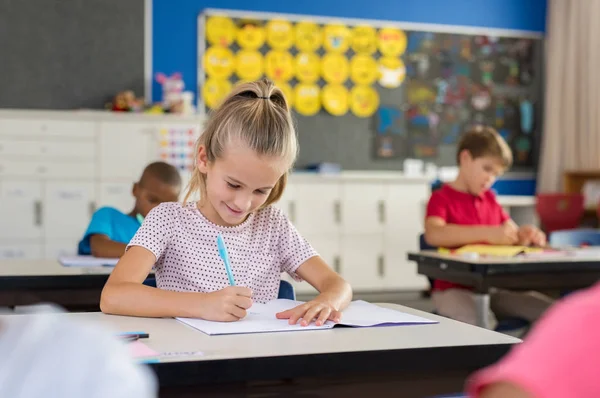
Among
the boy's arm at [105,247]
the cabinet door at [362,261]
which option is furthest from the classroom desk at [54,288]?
the cabinet door at [362,261]

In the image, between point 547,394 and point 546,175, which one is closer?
point 547,394

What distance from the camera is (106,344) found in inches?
19.3

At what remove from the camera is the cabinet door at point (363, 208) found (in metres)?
6.19

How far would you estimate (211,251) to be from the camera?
177 cm

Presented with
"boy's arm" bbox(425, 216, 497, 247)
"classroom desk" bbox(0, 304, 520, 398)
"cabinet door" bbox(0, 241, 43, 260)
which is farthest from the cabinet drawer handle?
"classroom desk" bbox(0, 304, 520, 398)

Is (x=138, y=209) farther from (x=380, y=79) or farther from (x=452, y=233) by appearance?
(x=380, y=79)

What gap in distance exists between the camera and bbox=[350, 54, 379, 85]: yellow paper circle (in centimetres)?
664

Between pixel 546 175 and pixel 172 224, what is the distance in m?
5.79

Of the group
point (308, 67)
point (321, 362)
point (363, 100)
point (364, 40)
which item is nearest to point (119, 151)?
point (308, 67)

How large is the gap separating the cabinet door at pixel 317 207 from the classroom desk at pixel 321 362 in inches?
185

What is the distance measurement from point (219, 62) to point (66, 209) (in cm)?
173

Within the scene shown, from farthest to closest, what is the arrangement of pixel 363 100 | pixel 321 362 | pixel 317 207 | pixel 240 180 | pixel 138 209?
pixel 363 100 < pixel 317 207 < pixel 138 209 < pixel 240 180 < pixel 321 362

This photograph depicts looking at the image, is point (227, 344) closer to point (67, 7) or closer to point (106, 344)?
point (106, 344)

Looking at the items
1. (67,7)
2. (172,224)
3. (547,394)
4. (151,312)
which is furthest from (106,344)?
(67,7)
